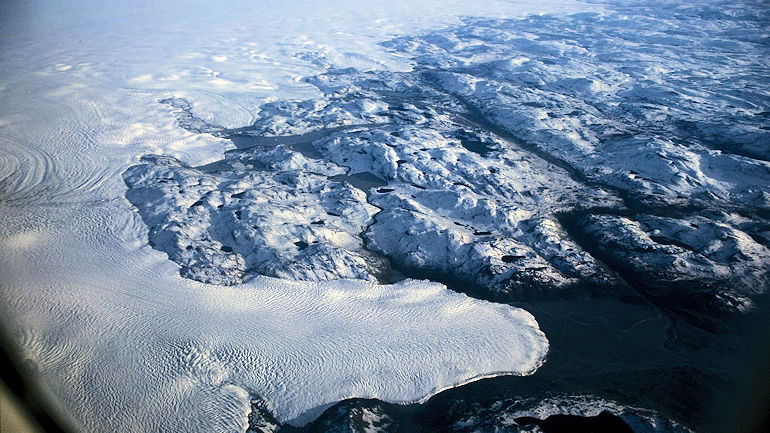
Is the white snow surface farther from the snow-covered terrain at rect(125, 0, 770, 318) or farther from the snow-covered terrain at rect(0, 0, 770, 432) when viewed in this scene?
the snow-covered terrain at rect(125, 0, 770, 318)

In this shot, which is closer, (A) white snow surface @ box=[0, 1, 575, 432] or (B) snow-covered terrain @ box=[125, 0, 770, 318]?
(A) white snow surface @ box=[0, 1, 575, 432]

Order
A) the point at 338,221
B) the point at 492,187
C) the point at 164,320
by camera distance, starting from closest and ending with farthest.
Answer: the point at 164,320 < the point at 338,221 < the point at 492,187

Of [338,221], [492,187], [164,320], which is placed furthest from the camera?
[492,187]

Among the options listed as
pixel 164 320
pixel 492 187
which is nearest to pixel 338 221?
pixel 164 320

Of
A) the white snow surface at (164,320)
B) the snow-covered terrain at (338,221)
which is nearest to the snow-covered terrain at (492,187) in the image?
the snow-covered terrain at (338,221)

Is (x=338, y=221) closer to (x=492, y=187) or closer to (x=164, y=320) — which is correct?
(x=164, y=320)

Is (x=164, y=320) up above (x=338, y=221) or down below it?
above

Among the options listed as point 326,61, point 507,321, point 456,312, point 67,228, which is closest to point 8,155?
point 67,228

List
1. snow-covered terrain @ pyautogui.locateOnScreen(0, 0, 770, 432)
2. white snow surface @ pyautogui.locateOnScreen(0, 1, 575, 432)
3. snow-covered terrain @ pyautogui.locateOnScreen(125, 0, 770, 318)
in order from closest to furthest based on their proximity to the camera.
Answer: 1. white snow surface @ pyautogui.locateOnScreen(0, 1, 575, 432)
2. snow-covered terrain @ pyautogui.locateOnScreen(0, 0, 770, 432)
3. snow-covered terrain @ pyautogui.locateOnScreen(125, 0, 770, 318)

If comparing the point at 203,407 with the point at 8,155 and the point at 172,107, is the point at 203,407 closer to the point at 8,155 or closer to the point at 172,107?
the point at 8,155

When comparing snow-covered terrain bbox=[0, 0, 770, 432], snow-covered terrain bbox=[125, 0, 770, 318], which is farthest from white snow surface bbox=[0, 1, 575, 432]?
snow-covered terrain bbox=[125, 0, 770, 318]
